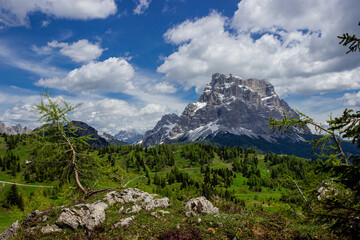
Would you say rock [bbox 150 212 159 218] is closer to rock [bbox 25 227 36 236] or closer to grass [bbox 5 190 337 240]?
grass [bbox 5 190 337 240]

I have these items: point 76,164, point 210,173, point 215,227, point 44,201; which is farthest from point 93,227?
point 210,173

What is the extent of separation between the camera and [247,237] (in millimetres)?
16359

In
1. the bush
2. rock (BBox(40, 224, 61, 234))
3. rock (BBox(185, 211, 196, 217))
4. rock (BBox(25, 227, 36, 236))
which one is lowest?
rock (BBox(25, 227, 36, 236))

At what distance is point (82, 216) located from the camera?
58.7 ft

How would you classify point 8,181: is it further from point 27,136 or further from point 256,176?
point 256,176

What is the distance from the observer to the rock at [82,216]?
17.2 meters

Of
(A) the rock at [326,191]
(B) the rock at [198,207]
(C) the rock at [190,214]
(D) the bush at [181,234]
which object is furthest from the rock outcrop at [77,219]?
(A) the rock at [326,191]

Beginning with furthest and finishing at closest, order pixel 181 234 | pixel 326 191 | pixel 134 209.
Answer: pixel 326 191
pixel 134 209
pixel 181 234

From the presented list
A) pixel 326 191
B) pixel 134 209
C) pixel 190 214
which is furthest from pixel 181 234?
pixel 326 191

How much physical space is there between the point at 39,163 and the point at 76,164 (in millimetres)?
3014

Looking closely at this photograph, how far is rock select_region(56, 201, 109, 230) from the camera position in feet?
56.3

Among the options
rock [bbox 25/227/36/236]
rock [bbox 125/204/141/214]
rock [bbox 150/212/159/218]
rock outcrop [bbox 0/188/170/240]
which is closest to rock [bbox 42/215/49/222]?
rock outcrop [bbox 0/188/170/240]

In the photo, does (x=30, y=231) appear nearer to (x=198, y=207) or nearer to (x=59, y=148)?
(x=59, y=148)

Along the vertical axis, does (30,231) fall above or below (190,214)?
below
